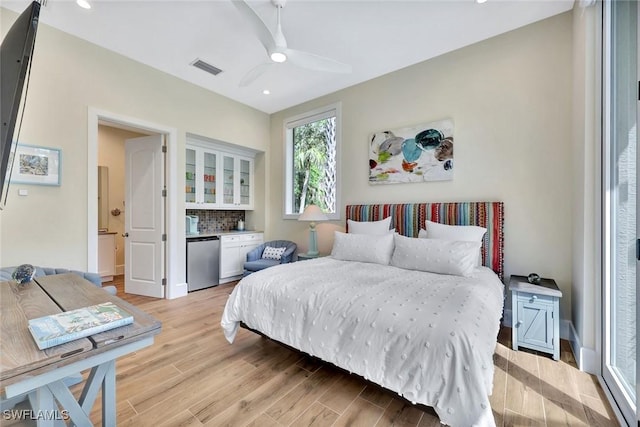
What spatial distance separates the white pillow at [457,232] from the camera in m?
2.71

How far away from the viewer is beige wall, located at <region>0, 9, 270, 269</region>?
2613 millimetres

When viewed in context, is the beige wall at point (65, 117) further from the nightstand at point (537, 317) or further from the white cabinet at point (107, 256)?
the nightstand at point (537, 317)

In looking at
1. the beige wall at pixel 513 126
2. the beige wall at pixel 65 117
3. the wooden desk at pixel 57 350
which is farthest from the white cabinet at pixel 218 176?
the wooden desk at pixel 57 350

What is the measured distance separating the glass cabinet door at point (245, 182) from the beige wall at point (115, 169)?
216cm

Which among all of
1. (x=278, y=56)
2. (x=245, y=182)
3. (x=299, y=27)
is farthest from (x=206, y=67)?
(x=245, y=182)

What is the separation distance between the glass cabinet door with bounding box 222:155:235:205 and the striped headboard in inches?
106

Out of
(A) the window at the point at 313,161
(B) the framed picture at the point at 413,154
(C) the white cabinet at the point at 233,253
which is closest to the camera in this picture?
(B) the framed picture at the point at 413,154

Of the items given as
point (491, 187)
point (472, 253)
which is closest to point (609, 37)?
point (491, 187)

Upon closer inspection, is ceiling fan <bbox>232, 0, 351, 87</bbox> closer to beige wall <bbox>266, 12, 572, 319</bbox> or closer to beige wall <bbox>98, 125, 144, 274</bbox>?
beige wall <bbox>266, 12, 572, 319</bbox>

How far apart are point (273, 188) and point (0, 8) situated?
3644 mm

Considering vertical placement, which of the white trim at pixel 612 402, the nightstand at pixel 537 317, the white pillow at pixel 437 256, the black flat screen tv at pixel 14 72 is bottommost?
the white trim at pixel 612 402

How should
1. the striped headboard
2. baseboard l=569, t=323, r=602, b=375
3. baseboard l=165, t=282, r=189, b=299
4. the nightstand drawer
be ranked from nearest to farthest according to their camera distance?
baseboard l=569, t=323, r=602, b=375, the nightstand drawer, the striped headboard, baseboard l=165, t=282, r=189, b=299

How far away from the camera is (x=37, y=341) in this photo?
78 centimetres

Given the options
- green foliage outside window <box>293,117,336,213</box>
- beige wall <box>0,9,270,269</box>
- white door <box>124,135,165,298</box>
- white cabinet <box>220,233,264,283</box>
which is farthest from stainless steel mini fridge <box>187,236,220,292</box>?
green foliage outside window <box>293,117,336,213</box>
